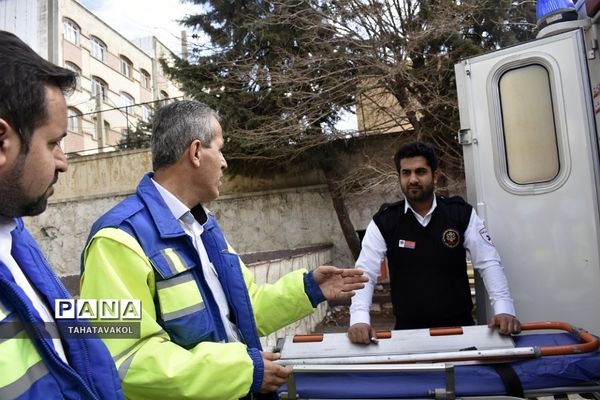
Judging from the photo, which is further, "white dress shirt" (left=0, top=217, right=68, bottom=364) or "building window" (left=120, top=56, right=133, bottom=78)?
"building window" (left=120, top=56, right=133, bottom=78)

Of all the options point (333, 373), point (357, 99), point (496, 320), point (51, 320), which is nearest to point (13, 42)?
point (51, 320)

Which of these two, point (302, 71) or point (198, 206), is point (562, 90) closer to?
point (198, 206)

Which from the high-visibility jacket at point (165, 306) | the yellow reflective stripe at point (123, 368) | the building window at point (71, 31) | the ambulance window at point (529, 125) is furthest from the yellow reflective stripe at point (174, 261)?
the building window at point (71, 31)

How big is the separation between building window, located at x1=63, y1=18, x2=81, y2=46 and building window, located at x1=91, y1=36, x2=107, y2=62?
4.86 ft

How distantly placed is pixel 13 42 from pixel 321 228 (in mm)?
10298

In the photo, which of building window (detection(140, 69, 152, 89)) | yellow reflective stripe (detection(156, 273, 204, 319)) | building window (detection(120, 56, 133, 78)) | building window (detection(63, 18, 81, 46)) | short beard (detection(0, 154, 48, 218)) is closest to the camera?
short beard (detection(0, 154, 48, 218))

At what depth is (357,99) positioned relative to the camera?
335 inches

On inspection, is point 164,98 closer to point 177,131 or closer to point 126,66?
point 126,66

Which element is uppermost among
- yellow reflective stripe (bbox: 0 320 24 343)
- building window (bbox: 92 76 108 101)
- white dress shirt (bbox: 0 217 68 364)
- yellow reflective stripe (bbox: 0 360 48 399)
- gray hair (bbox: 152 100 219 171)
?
building window (bbox: 92 76 108 101)

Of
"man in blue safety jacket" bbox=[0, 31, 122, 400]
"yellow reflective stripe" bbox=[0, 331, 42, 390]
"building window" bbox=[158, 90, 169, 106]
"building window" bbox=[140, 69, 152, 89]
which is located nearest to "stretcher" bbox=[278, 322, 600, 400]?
"man in blue safety jacket" bbox=[0, 31, 122, 400]

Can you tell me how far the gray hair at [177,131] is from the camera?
1.62 meters

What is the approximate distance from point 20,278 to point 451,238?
87.7 inches

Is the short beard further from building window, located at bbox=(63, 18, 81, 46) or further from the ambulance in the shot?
building window, located at bbox=(63, 18, 81, 46)

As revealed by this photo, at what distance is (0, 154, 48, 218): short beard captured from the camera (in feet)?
2.85
